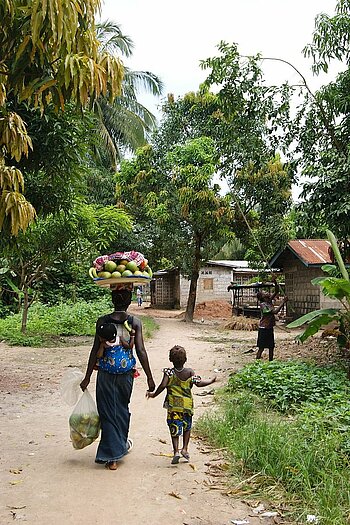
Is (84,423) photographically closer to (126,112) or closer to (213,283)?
(126,112)

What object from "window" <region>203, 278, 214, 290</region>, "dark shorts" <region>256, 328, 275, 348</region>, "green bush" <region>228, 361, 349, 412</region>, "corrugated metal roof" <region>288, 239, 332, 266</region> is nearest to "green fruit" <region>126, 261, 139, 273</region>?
"green bush" <region>228, 361, 349, 412</region>

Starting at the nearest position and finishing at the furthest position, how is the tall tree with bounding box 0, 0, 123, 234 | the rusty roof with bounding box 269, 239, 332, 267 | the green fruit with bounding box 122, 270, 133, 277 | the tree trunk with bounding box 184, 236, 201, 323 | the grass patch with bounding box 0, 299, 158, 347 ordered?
the tall tree with bounding box 0, 0, 123, 234 < the green fruit with bounding box 122, 270, 133, 277 < the grass patch with bounding box 0, 299, 158, 347 < the rusty roof with bounding box 269, 239, 332, 267 < the tree trunk with bounding box 184, 236, 201, 323

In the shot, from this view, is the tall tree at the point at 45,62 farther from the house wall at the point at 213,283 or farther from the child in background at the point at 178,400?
the house wall at the point at 213,283

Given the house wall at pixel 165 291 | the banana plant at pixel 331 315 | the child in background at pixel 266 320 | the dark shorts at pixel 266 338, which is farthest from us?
Answer: the house wall at pixel 165 291

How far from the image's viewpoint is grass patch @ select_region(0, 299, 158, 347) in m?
15.8

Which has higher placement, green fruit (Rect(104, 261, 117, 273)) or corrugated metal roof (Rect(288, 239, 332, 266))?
corrugated metal roof (Rect(288, 239, 332, 266))

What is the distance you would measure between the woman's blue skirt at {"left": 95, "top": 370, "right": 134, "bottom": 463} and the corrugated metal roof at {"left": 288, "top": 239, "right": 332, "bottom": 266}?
1628 centimetres

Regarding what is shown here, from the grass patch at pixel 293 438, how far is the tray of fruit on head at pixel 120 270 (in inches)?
72.5

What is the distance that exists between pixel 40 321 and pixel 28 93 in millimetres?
15141

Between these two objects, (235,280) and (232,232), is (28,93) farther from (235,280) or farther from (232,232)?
(235,280)

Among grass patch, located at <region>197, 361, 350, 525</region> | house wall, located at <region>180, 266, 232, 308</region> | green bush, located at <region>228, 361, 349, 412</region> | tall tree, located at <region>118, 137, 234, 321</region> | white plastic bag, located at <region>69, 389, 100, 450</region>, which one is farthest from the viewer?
house wall, located at <region>180, 266, 232, 308</region>

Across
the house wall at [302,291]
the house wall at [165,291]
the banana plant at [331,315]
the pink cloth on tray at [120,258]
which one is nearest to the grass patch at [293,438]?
the banana plant at [331,315]

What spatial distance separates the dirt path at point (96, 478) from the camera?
3.98 metres

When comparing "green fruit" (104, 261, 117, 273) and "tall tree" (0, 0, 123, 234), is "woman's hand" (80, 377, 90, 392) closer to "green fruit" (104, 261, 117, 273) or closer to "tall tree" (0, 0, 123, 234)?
"green fruit" (104, 261, 117, 273)
